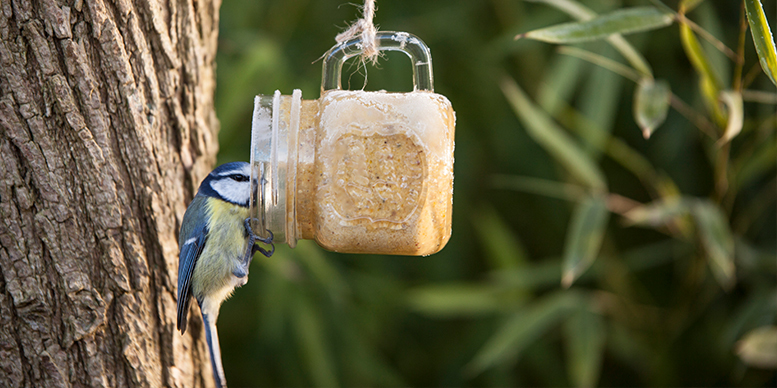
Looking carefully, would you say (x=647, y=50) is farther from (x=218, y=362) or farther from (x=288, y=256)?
(x=218, y=362)

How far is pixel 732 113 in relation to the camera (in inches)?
31.0

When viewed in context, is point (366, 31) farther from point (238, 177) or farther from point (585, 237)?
point (585, 237)

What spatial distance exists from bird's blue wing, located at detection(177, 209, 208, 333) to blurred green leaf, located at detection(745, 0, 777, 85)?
620mm

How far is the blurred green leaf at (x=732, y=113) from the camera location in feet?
2.55

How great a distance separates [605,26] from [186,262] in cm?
58

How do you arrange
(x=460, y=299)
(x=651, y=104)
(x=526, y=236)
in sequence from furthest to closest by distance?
(x=526, y=236), (x=460, y=299), (x=651, y=104)

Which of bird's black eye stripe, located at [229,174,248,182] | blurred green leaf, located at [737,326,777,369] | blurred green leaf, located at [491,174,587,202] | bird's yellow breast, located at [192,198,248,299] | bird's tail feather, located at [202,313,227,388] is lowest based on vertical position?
blurred green leaf, located at [737,326,777,369]

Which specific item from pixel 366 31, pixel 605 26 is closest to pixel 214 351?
pixel 366 31

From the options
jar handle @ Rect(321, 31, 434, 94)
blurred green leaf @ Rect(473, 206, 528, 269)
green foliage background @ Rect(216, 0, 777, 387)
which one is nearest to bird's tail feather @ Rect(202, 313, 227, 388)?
jar handle @ Rect(321, 31, 434, 94)

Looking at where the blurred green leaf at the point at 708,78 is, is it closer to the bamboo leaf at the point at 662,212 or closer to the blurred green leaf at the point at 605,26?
the blurred green leaf at the point at 605,26

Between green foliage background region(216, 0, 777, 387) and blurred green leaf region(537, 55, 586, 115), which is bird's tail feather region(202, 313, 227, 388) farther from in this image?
blurred green leaf region(537, 55, 586, 115)

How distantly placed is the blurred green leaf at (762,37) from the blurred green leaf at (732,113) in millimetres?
226

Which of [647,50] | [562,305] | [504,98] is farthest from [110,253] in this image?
[647,50]

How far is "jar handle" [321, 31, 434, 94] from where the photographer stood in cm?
63
